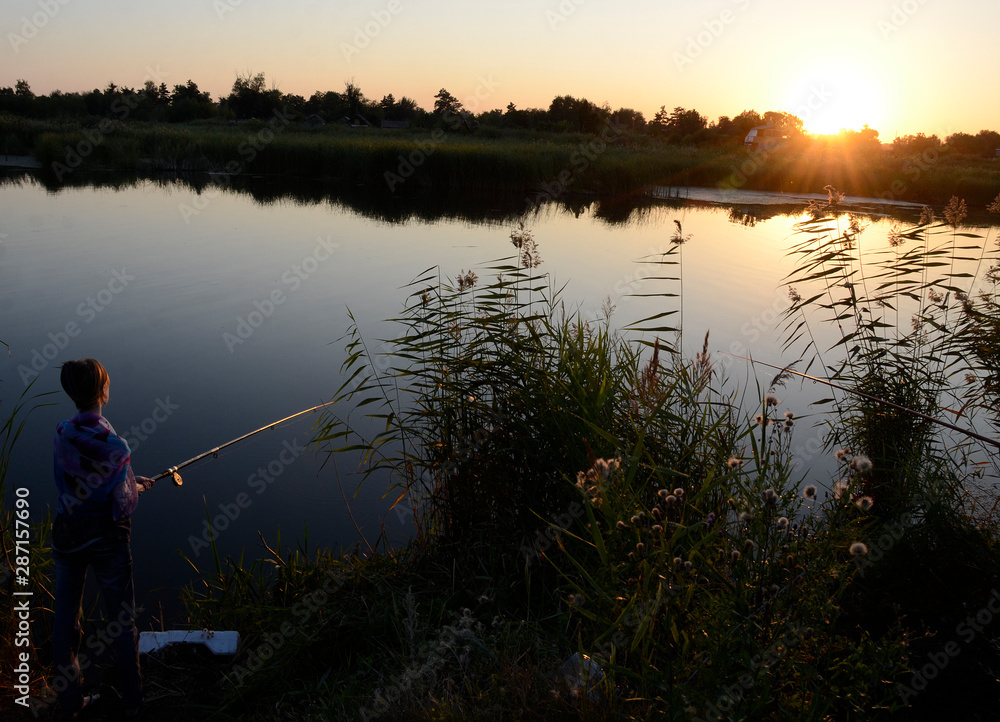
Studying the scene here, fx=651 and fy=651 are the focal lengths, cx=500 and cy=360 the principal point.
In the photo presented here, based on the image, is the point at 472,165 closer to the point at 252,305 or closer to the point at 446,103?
the point at 252,305

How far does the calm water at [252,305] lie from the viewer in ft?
14.5

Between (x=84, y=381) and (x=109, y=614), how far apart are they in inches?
36.5

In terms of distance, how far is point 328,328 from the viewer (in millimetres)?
7785

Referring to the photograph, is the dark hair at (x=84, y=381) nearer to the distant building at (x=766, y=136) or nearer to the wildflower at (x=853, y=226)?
the wildflower at (x=853, y=226)

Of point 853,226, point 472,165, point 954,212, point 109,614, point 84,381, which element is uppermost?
point 472,165

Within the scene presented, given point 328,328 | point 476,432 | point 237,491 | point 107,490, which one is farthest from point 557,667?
point 328,328

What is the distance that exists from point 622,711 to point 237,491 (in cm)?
329

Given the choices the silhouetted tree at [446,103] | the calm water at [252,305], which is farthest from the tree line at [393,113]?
the calm water at [252,305]

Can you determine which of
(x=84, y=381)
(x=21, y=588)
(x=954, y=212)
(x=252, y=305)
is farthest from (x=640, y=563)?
(x=252, y=305)

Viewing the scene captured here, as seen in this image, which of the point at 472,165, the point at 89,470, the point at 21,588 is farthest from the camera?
the point at 472,165

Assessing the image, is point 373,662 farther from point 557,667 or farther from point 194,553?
point 194,553

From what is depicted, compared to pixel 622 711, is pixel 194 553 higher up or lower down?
lower down

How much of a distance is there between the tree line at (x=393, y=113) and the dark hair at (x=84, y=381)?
42046 mm

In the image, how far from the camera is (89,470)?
8.12ft
